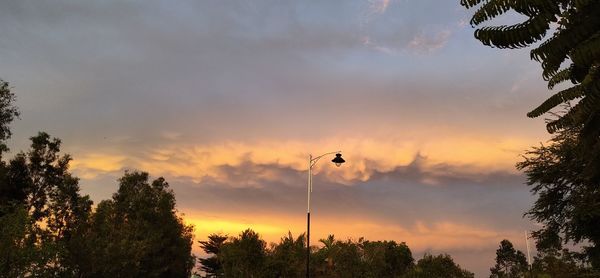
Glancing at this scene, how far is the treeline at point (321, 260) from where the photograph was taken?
34.7 metres

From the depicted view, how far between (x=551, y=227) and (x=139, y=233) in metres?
39.6

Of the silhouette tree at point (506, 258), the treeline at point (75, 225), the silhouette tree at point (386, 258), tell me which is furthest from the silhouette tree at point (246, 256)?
the silhouette tree at point (506, 258)

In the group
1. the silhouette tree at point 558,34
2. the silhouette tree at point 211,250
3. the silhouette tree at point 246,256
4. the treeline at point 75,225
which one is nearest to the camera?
the silhouette tree at point 558,34

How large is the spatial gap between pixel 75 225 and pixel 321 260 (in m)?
27.7

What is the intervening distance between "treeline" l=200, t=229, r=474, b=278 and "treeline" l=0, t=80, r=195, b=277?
7.74 metres

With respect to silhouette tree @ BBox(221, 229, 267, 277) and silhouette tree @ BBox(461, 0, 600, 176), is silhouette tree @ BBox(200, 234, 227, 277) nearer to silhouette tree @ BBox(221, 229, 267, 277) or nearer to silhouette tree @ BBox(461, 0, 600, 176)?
silhouette tree @ BBox(221, 229, 267, 277)

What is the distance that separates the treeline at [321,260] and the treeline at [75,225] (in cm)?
774

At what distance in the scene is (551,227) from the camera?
3650 cm

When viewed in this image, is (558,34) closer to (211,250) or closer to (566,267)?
(566,267)

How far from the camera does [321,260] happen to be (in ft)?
192

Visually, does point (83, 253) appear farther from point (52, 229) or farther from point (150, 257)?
point (150, 257)

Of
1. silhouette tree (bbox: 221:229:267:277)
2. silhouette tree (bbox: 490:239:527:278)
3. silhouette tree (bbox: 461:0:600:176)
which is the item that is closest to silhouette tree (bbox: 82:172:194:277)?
silhouette tree (bbox: 221:229:267:277)

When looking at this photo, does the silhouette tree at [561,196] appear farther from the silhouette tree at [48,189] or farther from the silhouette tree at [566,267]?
the silhouette tree at [48,189]

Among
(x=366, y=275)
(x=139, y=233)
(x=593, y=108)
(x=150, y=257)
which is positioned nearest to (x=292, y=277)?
(x=366, y=275)
